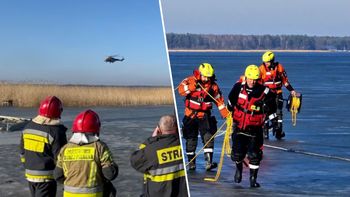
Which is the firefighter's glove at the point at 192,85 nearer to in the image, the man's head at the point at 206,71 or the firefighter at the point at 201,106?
the firefighter at the point at 201,106

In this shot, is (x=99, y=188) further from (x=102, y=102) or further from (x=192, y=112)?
(x=102, y=102)

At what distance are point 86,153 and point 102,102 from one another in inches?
230

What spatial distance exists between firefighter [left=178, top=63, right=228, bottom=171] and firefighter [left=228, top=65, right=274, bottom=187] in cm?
47

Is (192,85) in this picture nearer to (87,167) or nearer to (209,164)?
(209,164)

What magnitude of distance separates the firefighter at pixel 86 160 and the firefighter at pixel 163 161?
0.73 feet

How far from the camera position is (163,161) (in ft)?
15.0

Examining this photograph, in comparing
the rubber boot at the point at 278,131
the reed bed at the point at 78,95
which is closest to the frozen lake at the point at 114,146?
the reed bed at the point at 78,95

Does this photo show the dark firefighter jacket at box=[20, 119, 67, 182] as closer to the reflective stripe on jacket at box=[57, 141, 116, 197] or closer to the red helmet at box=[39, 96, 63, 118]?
the red helmet at box=[39, 96, 63, 118]

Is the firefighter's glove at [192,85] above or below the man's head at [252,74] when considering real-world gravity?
below

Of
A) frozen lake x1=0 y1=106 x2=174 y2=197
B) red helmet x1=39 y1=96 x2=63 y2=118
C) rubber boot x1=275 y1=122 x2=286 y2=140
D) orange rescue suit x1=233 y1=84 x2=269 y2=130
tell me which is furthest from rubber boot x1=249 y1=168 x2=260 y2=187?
rubber boot x1=275 y1=122 x2=286 y2=140

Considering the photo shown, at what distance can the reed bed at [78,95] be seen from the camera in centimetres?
834

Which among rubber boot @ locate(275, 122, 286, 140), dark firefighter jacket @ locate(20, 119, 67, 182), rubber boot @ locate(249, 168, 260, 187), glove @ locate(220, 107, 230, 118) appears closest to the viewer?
dark firefighter jacket @ locate(20, 119, 67, 182)

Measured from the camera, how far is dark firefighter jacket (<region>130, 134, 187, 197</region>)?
4562 millimetres

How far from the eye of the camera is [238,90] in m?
7.75
